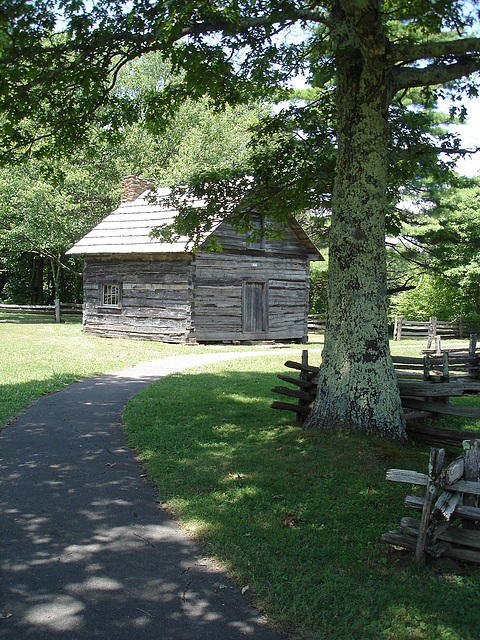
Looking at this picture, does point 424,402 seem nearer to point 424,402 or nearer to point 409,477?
point 424,402

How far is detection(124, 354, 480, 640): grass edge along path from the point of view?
13.4 feet

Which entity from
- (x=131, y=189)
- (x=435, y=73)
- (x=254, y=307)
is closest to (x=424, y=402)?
(x=435, y=73)

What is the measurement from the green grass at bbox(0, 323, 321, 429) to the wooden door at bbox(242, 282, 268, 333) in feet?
5.57

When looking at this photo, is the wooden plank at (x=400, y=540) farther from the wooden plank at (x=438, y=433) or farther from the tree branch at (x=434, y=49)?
the tree branch at (x=434, y=49)

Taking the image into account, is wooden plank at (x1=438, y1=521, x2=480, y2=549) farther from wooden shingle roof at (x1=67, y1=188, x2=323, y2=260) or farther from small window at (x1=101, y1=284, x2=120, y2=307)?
small window at (x1=101, y1=284, x2=120, y2=307)

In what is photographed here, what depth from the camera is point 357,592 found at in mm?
4328

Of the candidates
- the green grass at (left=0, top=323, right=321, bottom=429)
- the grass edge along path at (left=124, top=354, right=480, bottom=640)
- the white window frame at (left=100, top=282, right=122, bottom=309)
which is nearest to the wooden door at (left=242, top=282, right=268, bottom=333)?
the green grass at (left=0, top=323, right=321, bottom=429)

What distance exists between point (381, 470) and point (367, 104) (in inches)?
189

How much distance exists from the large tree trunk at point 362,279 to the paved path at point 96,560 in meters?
2.93

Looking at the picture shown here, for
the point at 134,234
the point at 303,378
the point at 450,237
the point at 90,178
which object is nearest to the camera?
the point at 303,378

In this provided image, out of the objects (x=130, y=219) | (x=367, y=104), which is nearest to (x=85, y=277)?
(x=130, y=219)

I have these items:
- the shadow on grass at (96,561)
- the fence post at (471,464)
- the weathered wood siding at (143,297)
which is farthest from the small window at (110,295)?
the fence post at (471,464)

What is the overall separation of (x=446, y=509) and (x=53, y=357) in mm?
15336

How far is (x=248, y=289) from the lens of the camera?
24.7 meters
